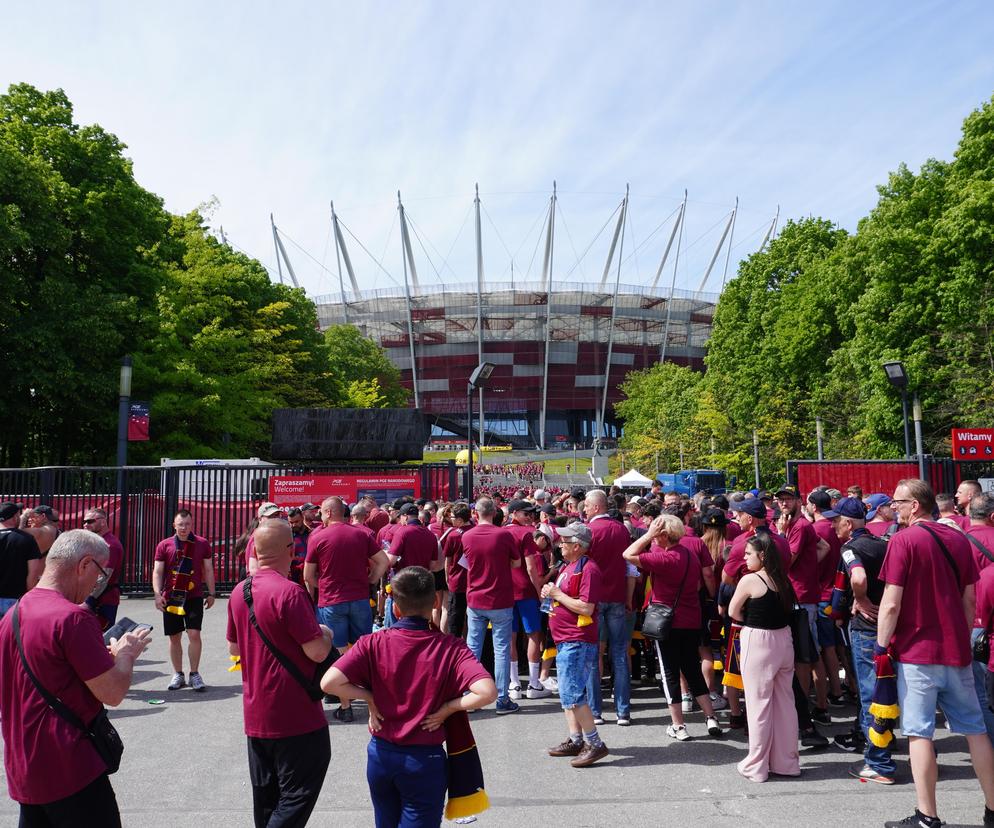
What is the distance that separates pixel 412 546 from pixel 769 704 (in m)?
3.68

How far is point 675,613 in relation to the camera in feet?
19.8

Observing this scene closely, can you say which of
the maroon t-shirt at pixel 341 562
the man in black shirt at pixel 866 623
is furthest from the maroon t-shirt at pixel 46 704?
the man in black shirt at pixel 866 623

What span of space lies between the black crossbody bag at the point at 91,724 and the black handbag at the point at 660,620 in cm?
404

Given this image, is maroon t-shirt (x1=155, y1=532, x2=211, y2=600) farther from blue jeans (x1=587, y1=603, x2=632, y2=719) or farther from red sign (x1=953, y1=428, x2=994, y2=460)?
red sign (x1=953, y1=428, x2=994, y2=460)

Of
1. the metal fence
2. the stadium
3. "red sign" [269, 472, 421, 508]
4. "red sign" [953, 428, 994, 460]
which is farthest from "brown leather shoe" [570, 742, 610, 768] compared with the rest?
the stadium

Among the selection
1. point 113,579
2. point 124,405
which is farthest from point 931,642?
point 124,405

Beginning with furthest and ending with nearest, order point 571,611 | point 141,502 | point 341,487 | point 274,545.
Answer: point 341,487, point 141,502, point 571,611, point 274,545

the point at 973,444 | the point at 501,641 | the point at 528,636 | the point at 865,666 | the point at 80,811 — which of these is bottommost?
the point at 528,636

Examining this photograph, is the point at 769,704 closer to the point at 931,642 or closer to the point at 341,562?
the point at 931,642

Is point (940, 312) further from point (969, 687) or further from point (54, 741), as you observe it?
point (54, 741)

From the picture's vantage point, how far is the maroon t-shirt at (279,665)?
11.4ft

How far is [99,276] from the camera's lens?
25.3 m

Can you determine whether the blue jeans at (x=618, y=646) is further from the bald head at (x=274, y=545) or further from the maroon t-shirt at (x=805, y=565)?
the bald head at (x=274, y=545)

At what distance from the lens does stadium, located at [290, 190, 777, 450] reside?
87.9 meters
